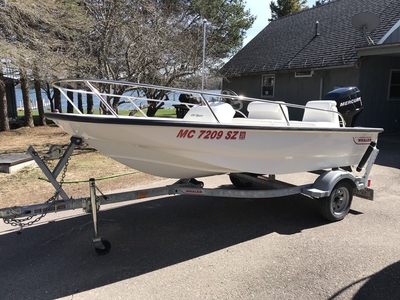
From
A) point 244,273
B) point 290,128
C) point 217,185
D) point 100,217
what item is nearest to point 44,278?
point 100,217

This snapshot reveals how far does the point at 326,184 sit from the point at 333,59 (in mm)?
9596

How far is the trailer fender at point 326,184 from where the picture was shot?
4238 millimetres

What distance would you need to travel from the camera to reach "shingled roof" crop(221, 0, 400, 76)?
482 inches

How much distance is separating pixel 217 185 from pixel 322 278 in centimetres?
331

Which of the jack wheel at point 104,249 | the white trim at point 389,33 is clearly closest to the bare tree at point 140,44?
the jack wheel at point 104,249

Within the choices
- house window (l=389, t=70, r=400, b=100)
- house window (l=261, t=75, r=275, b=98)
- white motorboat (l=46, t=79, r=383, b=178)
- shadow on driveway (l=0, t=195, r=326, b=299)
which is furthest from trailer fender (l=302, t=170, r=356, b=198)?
house window (l=261, t=75, r=275, b=98)

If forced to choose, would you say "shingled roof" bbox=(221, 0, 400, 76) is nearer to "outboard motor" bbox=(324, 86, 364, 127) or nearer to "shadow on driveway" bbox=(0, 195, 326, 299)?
"outboard motor" bbox=(324, 86, 364, 127)

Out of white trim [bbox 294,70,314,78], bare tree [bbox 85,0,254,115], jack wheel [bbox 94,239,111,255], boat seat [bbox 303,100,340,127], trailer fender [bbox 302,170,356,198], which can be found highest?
bare tree [bbox 85,0,254,115]

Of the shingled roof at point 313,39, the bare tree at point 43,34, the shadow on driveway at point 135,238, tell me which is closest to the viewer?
the shadow on driveway at point 135,238

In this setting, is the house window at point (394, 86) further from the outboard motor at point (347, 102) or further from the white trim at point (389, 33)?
the outboard motor at point (347, 102)

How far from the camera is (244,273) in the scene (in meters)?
3.27

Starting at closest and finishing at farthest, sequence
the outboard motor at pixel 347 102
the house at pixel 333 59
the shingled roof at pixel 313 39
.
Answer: the outboard motor at pixel 347 102, the house at pixel 333 59, the shingled roof at pixel 313 39

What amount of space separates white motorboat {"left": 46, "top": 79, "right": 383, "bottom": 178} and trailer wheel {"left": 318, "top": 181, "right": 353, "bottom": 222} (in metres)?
0.37

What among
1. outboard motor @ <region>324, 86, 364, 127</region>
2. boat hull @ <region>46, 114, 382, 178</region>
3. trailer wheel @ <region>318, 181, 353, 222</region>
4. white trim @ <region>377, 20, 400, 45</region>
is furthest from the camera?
white trim @ <region>377, 20, 400, 45</region>
